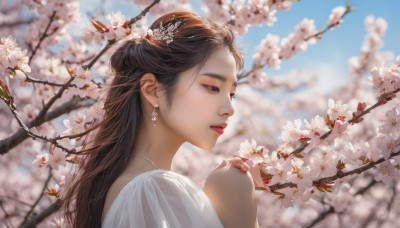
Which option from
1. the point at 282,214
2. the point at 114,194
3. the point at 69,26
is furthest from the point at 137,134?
the point at 282,214

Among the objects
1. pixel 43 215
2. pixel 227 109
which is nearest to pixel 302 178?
pixel 227 109

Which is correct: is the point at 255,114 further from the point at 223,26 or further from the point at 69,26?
the point at 223,26

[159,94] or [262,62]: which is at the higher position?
[262,62]

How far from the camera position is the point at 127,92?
186 cm

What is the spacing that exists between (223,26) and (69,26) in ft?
6.68

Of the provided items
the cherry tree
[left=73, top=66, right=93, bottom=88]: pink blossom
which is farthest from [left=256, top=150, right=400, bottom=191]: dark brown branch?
[left=73, top=66, right=93, bottom=88]: pink blossom

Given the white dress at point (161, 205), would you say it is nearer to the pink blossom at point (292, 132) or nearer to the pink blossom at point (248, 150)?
the pink blossom at point (248, 150)

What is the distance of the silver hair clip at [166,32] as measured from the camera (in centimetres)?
190

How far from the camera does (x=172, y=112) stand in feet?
5.81

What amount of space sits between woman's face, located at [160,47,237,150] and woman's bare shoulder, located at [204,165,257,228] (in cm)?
21

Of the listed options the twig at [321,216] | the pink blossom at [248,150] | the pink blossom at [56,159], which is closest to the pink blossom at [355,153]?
the pink blossom at [248,150]

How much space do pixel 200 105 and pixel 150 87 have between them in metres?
0.25

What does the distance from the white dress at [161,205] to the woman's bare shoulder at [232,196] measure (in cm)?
4

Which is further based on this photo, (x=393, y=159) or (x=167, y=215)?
(x=393, y=159)
